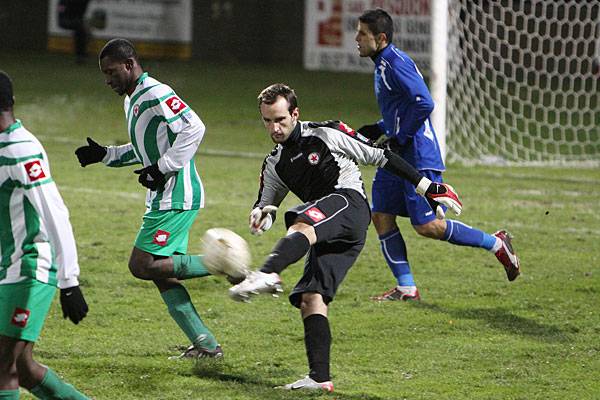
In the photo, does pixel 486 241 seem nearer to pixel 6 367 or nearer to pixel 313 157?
pixel 313 157

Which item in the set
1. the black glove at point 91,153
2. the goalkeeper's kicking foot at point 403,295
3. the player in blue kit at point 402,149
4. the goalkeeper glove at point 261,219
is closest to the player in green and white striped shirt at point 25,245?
the goalkeeper glove at point 261,219

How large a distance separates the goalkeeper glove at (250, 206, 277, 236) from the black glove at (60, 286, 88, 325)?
4.05ft

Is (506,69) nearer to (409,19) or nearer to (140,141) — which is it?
(409,19)

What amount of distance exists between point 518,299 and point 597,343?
46.4 inches

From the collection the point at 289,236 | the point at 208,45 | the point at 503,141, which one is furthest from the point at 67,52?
the point at 289,236

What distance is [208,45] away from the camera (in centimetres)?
2788

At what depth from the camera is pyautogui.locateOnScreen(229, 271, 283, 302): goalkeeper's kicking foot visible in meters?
4.86

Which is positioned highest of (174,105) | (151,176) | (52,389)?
(174,105)

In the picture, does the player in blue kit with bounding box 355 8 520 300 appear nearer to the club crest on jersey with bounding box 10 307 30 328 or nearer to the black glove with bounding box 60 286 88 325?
the black glove with bounding box 60 286 88 325

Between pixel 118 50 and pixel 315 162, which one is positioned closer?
pixel 315 162

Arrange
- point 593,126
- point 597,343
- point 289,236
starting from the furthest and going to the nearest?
point 593,126
point 597,343
point 289,236

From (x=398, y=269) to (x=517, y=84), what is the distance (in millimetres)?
10659

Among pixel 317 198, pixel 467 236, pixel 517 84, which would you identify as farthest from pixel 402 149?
pixel 517 84

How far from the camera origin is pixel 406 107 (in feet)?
24.1
